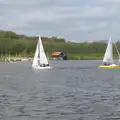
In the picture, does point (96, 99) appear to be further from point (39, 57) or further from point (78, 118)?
point (39, 57)

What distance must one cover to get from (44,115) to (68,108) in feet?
13.4

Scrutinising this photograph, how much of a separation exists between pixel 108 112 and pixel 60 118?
5.18m

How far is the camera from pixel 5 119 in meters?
35.7

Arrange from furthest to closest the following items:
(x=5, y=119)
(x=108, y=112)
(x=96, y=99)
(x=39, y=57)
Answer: (x=39, y=57)
(x=96, y=99)
(x=108, y=112)
(x=5, y=119)

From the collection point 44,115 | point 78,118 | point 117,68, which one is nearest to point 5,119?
point 44,115

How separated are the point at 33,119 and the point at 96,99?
14.0m

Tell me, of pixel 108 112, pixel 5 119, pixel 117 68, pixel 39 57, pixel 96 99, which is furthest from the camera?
pixel 117 68

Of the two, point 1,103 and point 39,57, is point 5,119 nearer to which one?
point 1,103

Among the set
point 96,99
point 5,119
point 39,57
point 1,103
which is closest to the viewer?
point 5,119

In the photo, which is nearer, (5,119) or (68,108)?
(5,119)

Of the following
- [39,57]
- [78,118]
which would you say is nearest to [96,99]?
[78,118]

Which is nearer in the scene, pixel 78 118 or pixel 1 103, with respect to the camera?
pixel 78 118

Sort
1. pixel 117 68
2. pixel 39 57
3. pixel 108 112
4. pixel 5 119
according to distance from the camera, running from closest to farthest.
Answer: pixel 5 119
pixel 108 112
pixel 39 57
pixel 117 68

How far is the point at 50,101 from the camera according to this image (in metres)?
46.9
